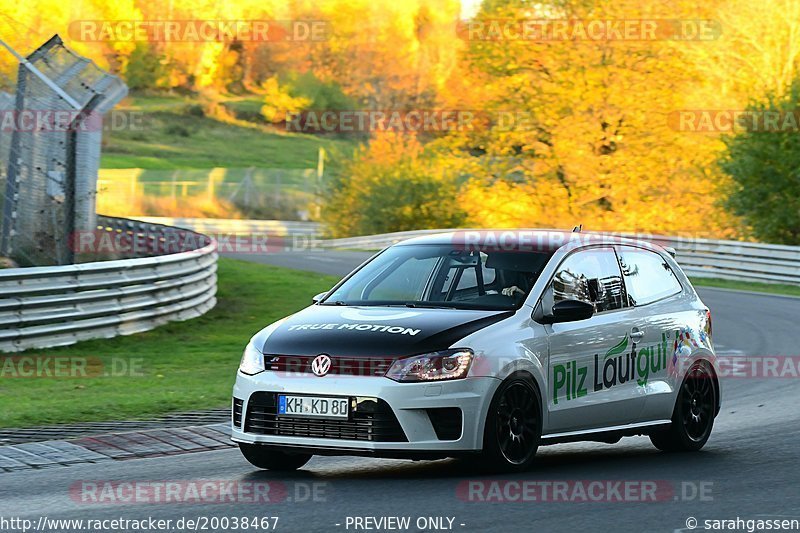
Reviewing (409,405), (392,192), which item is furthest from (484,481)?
(392,192)

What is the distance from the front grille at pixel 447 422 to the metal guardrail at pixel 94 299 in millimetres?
9784

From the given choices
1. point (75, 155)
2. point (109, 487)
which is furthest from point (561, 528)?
point (75, 155)

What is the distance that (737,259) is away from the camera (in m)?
35.8

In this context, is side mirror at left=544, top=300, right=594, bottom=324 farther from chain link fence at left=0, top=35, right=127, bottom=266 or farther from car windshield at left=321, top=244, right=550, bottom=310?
chain link fence at left=0, top=35, right=127, bottom=266

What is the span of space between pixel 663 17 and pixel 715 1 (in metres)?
4.52

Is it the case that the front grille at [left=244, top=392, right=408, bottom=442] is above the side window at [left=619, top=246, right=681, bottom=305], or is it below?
below

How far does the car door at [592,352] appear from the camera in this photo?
370 inches

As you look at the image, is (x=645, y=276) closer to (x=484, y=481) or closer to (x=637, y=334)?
(x=637, y=334)

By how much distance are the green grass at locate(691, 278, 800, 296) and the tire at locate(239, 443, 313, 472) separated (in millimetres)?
23746

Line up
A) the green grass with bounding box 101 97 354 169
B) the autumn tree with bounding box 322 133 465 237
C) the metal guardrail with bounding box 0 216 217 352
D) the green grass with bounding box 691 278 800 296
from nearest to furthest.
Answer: the metal guardrail with bounding box 0 216 217 352 → the green grass with bounding box 691 278 800 296 → the autumn tree with bounding box 322 133 465 237 → the green grass with bounding box 101 97 354 169

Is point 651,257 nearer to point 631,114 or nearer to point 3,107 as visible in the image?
point 3,107

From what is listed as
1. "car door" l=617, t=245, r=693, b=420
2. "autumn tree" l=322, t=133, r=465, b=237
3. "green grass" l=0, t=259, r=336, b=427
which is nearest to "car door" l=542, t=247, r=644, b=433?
"car door" l=617, t=245, r=693, b=420

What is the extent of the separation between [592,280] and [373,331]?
2.07 meters

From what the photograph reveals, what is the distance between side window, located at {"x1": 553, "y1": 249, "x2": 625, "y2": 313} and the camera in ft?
32.1
